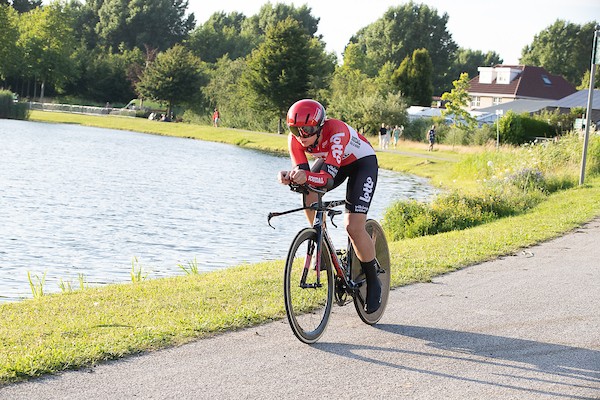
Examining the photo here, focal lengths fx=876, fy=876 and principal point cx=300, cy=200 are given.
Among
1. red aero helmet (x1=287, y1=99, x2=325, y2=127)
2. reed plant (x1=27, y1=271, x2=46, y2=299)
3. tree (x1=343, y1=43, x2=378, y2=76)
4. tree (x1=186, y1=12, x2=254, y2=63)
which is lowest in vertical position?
reed plant (x1=27, y1=271, x2=46, y2=299)

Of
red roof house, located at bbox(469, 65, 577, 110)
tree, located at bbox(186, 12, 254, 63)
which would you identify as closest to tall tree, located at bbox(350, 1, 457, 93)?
tree, located at bbox(186, 12, 254, 63)

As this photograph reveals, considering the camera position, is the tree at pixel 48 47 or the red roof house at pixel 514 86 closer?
the tree at pixel 48 47

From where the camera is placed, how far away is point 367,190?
713cm

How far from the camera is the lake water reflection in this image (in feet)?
49.9

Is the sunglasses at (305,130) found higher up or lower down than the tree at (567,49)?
lower down

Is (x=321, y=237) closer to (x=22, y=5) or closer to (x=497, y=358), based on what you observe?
(x=497, y=358)

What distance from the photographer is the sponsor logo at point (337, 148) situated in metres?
6.74

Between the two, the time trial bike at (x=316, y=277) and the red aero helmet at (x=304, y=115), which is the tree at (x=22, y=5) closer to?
the time trial bike at (x=316, y=277)

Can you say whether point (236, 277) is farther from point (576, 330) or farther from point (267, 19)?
point (267, 19)

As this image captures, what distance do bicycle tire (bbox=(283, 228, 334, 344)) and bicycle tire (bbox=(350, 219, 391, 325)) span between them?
0.43 metres

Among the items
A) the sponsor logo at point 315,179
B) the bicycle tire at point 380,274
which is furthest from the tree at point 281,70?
the sponsor logo at point 315,179

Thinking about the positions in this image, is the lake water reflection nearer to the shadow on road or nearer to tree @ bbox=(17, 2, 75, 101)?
the shadow on road

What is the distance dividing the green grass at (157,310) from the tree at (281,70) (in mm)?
57131

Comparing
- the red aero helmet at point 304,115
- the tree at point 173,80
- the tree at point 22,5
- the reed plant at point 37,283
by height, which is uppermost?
the tree at point 22,5
